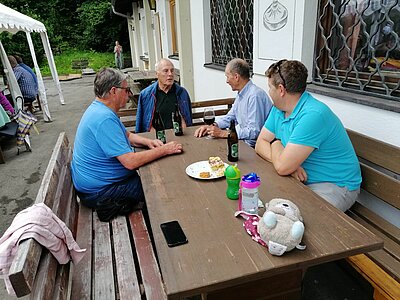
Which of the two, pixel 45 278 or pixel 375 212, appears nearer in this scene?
pixel 45 278

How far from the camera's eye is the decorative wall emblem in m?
2.89

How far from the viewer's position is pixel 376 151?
198 cm

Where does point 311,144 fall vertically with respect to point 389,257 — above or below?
above

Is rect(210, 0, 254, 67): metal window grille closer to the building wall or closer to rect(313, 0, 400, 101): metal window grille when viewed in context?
the building wall

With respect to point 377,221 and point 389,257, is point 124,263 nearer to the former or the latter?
point 389,257

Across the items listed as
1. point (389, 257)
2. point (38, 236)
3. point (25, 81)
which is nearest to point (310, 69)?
point (389, 257)

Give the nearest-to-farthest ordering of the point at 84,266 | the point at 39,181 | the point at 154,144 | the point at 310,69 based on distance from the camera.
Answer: the point at 84,266, the point at 154,144, the point at 310,69, the point at 39,181

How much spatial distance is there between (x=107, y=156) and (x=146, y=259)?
29.4 inches

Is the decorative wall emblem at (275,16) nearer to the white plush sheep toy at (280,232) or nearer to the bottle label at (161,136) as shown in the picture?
the bottle label at (161,136)

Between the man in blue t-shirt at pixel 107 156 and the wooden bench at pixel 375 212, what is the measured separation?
1261mm

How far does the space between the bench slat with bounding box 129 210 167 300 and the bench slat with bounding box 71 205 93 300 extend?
262 millimetres

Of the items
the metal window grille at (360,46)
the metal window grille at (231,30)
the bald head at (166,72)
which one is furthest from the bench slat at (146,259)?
the metal window grille at (231,30)

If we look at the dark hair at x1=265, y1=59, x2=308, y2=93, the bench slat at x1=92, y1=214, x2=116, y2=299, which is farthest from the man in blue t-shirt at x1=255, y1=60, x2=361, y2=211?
the bench slat at x1=92, y1=214, x2=116, y2=299

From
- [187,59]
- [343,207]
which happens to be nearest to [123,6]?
[187,59]
